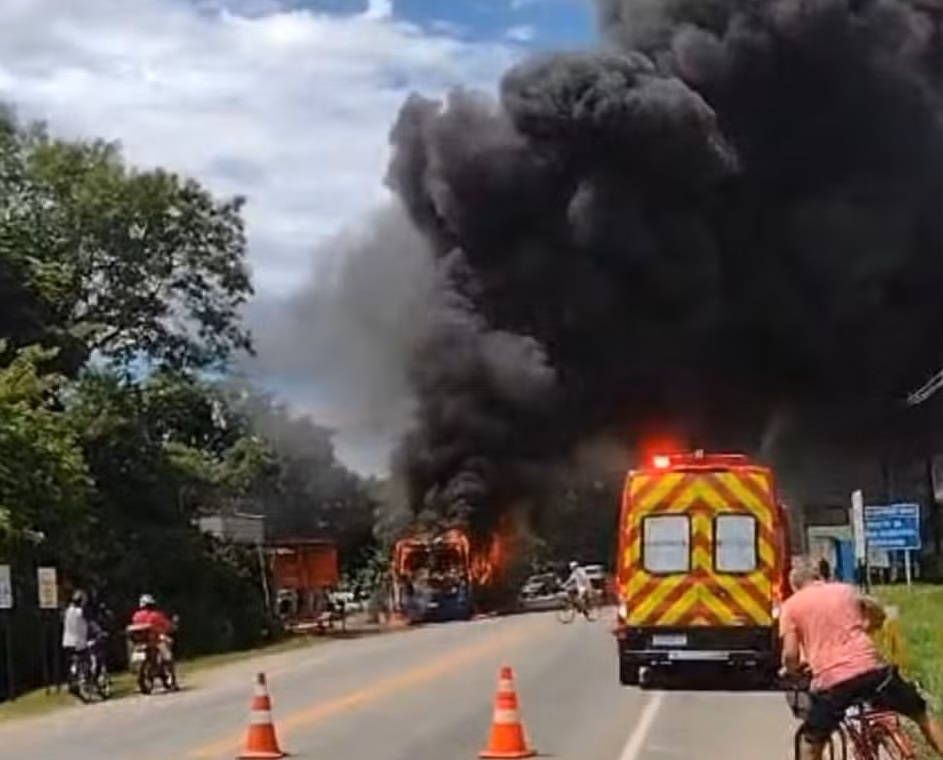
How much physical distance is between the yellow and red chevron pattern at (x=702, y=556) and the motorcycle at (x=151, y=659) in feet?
26.4

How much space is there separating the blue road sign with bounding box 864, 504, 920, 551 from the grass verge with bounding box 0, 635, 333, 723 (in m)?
12.1

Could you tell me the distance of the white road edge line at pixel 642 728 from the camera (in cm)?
1524

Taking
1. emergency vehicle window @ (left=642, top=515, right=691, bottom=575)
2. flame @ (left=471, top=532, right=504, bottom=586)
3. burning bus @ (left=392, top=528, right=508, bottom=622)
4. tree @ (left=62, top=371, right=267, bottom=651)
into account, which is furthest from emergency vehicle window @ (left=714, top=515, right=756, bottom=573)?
flame @ (left=471, top=532, right=504, bottom=586)

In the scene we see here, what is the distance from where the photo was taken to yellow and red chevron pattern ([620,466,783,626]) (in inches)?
890

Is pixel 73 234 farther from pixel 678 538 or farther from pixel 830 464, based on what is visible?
pixel 678 538

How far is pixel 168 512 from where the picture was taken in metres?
45.7

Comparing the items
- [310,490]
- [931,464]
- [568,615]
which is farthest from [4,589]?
[310,490]

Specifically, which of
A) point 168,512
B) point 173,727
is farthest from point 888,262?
point 173,727

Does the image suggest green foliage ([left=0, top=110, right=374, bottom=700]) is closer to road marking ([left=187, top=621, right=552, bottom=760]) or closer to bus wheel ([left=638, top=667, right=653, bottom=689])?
road marking ([left=187, top=621, right=552, bottom=760])

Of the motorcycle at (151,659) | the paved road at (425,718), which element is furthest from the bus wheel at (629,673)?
the motorcycle at (151,659)

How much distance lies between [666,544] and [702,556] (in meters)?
0.47

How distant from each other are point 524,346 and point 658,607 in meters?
35.6

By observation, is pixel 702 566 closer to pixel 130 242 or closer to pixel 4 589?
pixel 4 589

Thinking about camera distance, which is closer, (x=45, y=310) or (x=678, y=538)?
(x=678, y=538)
